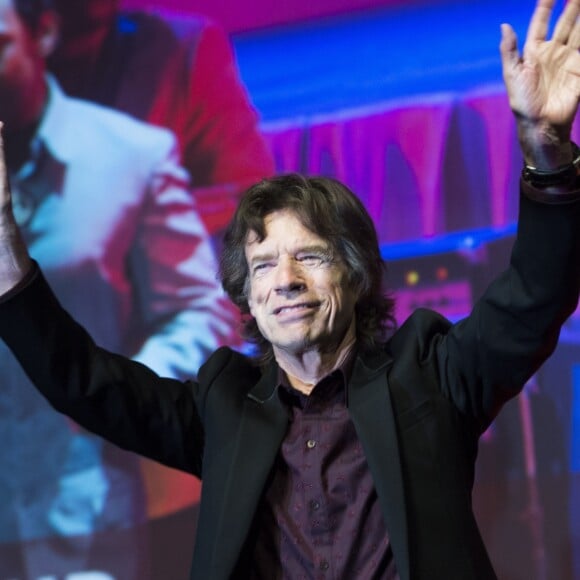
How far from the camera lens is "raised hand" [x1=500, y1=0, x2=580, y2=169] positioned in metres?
1.42

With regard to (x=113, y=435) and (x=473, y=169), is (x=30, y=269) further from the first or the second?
(x=473, y=169)

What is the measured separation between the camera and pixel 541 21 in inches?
56.5

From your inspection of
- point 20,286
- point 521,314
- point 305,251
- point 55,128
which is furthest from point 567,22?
point 55,128

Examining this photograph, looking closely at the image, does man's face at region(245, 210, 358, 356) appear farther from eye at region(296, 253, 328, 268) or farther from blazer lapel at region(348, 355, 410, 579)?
blazer lapel at region(348, 355, 410, 579)

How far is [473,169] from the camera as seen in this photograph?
2701mm

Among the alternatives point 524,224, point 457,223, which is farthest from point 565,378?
point 524,224

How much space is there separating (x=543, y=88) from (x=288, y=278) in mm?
536

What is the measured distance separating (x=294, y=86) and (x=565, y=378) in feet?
3.59

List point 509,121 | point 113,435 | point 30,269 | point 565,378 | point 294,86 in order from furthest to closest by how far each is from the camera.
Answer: point 294,86
point 509,121
point 565,378
point 113,435
point 30,269

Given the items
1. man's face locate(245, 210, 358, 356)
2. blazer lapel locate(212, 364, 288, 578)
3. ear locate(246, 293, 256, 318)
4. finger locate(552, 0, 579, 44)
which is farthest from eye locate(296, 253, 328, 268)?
finger locate(552, 0, 579, 44)

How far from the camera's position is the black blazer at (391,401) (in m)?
1.49

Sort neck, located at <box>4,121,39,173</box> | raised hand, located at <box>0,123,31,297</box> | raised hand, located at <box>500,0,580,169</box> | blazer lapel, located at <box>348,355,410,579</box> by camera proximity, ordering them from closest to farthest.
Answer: raised hand, located at <box>500,0,580,169</box> → blazer lapel, located at <box>348,355,410,579</box> → raised hand, located at <box>0,123,31,297</box> → neck, located at <box>4,121,39,173</box>

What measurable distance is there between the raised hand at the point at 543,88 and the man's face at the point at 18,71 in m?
1.92

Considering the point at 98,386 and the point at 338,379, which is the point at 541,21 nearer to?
the point at 338,379
